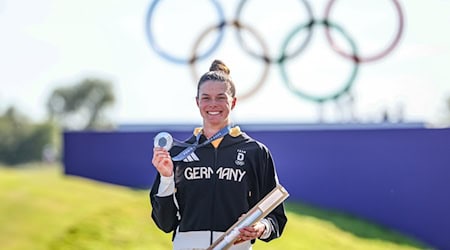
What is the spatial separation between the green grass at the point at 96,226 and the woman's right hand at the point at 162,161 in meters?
5.59

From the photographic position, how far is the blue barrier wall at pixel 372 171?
483 inches

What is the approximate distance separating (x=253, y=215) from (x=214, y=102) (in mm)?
551

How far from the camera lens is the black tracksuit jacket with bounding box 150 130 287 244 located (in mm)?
3740

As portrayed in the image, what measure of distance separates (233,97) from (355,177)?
33.9 feet

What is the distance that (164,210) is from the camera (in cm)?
371

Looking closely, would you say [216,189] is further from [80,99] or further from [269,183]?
[80,99]

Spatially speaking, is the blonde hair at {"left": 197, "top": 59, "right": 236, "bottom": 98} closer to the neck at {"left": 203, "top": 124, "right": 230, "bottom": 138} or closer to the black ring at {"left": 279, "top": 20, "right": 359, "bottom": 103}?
the neck at {"left": 203, "top": 124, "right": 230, "bottom": 138}

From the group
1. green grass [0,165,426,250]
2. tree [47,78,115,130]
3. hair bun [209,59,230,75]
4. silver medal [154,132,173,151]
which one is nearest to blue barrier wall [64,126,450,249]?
green grass [0,165,426,250]

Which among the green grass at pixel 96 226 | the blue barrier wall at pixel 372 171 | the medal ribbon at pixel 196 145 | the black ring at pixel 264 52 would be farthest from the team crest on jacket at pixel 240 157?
the black ring at pixel 264 52

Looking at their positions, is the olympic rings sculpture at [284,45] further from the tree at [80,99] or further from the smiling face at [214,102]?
the tree at [80,99]

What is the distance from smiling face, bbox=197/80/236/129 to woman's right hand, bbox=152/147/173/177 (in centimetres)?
29

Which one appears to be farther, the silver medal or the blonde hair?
the blonde hair

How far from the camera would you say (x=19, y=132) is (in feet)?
201

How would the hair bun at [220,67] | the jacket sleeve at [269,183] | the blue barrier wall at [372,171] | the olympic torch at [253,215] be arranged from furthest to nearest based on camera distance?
the blue barrier wall at [372,171], the hair bun at [220,67], the jacket sleeve at [269,183], the olympic torch at [253,215]
